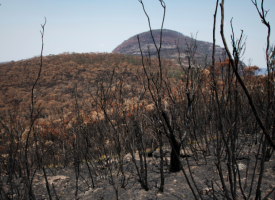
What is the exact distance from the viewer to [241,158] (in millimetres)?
2973

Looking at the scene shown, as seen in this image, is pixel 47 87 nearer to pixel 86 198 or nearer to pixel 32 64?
pixel 32 64

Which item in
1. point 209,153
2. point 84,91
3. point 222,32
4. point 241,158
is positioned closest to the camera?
point 222,32

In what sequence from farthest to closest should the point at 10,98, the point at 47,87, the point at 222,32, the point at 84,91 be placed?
the point at 47,87 → the point at 84,91 → the point at 10,98 → the point at 222,32

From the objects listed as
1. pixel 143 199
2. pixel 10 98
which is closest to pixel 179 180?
pixel 143 199

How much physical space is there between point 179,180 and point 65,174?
2.58 m

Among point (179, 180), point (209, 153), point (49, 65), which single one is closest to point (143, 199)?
point (179, 180)

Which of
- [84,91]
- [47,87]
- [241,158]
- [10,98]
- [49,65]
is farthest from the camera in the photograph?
[49,65]

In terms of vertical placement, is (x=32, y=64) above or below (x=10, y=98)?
above

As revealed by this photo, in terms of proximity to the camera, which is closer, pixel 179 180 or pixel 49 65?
pixel 179 180

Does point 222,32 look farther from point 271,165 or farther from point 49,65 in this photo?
point 49,65

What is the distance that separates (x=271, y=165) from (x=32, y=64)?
923 inches

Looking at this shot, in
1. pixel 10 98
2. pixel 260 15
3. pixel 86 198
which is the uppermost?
pixel 260 15

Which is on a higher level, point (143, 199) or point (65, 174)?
point (143, 199)

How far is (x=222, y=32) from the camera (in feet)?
1.73
